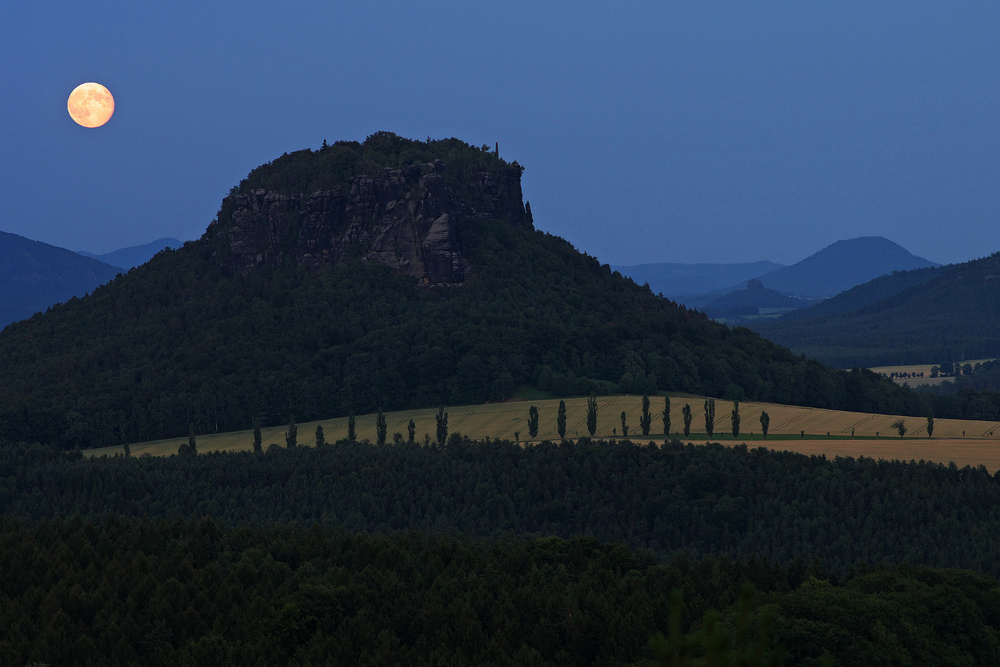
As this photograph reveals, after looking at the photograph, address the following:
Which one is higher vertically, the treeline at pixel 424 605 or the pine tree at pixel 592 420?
the pine tree at pixel 592 420

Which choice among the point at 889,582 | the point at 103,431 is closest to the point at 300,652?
the point at 889,582

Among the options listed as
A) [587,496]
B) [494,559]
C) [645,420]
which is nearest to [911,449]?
[645,420]

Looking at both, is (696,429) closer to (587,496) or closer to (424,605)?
(587,496)

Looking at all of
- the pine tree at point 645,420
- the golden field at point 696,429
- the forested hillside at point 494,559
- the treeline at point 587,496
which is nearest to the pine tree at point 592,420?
the golden field at point 696,429

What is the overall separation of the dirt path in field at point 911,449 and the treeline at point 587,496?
431 inches

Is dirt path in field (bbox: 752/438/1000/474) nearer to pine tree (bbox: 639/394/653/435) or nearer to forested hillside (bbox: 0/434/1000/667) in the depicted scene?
forested hillside (bbox: 0/434/1000/667)

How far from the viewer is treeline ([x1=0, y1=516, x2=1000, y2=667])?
58.1 metres

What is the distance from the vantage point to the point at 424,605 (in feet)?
215

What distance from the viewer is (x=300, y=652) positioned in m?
56.8

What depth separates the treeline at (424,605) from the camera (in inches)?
2286

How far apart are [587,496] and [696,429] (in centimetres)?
4873

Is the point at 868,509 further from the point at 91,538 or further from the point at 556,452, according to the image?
the point at 91,538

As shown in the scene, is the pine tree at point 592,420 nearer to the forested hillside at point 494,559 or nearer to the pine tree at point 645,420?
the pine tree at point 645,420

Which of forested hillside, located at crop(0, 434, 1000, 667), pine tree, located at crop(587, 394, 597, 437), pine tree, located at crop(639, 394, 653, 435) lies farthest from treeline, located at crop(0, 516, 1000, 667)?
pine tree, located at crop(639, 394, 653, 435)
